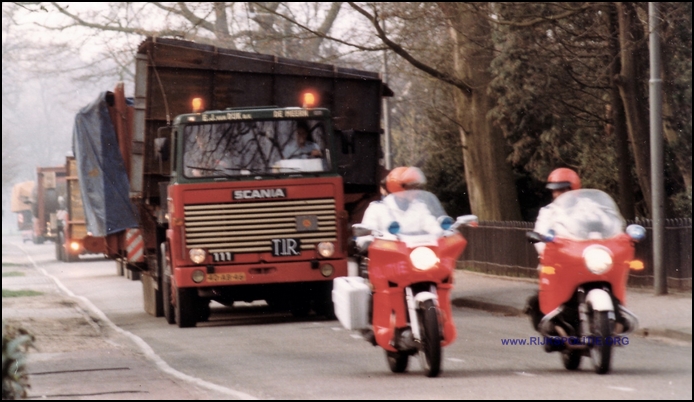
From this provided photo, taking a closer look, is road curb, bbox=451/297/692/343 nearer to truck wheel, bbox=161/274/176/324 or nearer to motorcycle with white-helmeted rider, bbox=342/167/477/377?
motorcycle with white-helmeted rider, bbox=342/167/477/377

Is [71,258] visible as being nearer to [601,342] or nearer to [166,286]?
[166,286]

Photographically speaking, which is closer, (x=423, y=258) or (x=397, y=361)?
(x=423, y=258)

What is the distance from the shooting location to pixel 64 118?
148 metres

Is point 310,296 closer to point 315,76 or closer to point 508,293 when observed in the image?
point 315,76

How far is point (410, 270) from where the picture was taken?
9.69 metres

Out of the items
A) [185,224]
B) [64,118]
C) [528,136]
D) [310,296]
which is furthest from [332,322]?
[64,118]

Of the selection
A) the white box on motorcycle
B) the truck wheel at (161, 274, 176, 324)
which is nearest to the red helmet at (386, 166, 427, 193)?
the white box on motorcycle

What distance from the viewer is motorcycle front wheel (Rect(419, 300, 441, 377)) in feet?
30.7

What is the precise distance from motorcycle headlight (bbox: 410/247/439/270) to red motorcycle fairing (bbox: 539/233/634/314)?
0.94m

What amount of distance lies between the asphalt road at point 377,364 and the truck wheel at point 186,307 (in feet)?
0.43

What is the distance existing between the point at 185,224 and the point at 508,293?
659cm

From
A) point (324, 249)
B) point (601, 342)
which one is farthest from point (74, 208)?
point (601, 342)

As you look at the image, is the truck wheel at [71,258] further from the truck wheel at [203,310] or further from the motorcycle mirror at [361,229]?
the motorcycle mirror at [361,229]

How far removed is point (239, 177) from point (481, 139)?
10012 millimetres
